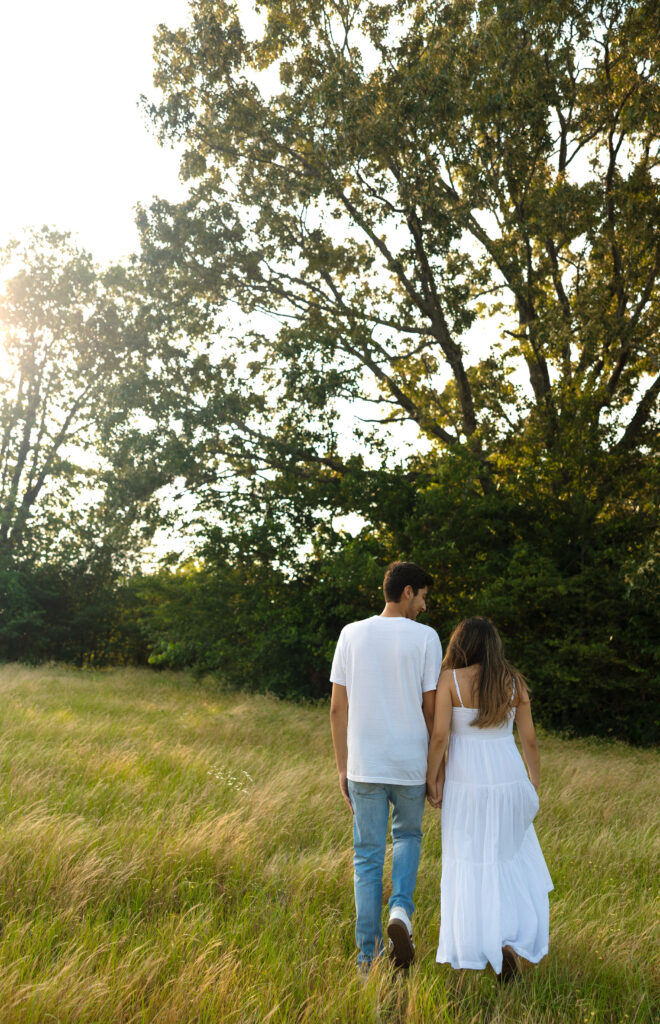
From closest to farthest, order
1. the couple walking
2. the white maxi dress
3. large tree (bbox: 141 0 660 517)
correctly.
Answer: the white maxi dress
the couple walking
large tree (bbox: 141 0 660 517)

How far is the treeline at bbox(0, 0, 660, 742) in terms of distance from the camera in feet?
43.2

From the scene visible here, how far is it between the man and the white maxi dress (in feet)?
0.56

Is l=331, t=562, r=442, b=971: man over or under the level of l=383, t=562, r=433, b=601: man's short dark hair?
under

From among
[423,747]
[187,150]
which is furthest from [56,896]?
[187,150]

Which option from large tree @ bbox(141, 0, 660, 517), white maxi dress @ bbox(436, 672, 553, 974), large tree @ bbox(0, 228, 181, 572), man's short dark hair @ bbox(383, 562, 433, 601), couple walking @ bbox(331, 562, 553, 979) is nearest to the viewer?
white maxi dress @ bbox(436, 672, 553, 974)

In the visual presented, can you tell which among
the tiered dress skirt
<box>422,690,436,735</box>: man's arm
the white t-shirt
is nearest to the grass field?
the tiered dress skirt

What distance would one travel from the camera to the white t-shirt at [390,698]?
3.89 metres

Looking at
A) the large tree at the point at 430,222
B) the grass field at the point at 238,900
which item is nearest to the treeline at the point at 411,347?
the large tree at the point at 430,222

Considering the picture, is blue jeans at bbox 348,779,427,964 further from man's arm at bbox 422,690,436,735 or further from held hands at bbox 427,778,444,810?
man's arm at bbox 422,690,436,735

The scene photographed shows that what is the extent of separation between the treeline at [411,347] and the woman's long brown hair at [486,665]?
8183 millimetres

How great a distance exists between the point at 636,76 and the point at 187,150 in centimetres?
849

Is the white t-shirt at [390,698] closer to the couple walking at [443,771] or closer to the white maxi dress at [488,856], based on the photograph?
the couple walking at [443,771]

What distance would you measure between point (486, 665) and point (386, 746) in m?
0.63

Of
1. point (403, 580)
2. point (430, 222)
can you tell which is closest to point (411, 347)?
point (430, 222)
